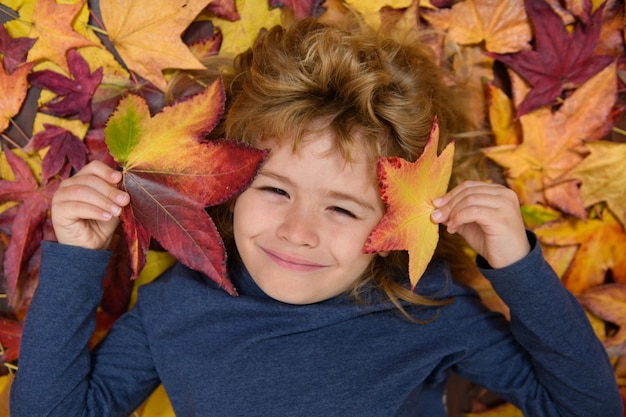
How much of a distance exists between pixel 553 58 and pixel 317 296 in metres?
0.65

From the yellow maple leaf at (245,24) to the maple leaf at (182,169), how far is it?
329 millimetres

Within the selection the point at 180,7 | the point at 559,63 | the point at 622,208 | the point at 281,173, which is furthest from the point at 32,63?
the point at 622,208

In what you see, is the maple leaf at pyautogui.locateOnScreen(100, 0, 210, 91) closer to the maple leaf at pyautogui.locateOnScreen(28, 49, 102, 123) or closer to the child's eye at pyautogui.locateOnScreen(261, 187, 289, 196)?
the maple leaf at pyautogui.locateOnScreen(28, 49, 102, 123)

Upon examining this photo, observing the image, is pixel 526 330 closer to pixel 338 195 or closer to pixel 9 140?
pixel 338 195

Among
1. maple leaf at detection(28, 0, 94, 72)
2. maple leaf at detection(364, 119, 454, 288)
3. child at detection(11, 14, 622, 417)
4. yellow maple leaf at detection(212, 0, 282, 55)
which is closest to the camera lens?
maple leaf at detection(364, 119, 454, 288)

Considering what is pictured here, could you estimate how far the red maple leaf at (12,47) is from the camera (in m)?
1.12

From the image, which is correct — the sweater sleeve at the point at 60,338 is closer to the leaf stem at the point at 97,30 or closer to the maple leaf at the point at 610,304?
the leaf stem at the point at 97,30

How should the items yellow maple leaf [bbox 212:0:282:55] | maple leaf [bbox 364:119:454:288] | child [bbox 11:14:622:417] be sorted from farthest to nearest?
yellow maple leaf [bbox 212:0:282:55]
child [bbox 11:14:622:417]
maple leaf [bbox 364:119:454:288]

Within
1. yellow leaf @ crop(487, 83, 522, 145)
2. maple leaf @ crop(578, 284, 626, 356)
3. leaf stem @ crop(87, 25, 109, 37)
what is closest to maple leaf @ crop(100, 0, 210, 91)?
leaf stem @ crop(87, 25, 109, 37)

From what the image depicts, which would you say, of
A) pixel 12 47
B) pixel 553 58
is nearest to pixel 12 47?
pixel 12 47

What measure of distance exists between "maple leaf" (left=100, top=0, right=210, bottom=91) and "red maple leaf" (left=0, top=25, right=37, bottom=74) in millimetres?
144

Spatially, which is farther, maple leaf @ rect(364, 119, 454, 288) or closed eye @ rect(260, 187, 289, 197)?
closed eye @ rect(260, 187, 289, 197)

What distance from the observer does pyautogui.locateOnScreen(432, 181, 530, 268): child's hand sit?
98 centimetres

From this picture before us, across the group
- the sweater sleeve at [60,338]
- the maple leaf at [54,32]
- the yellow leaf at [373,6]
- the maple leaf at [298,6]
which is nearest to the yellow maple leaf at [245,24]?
the maple leaf at [298,6]
